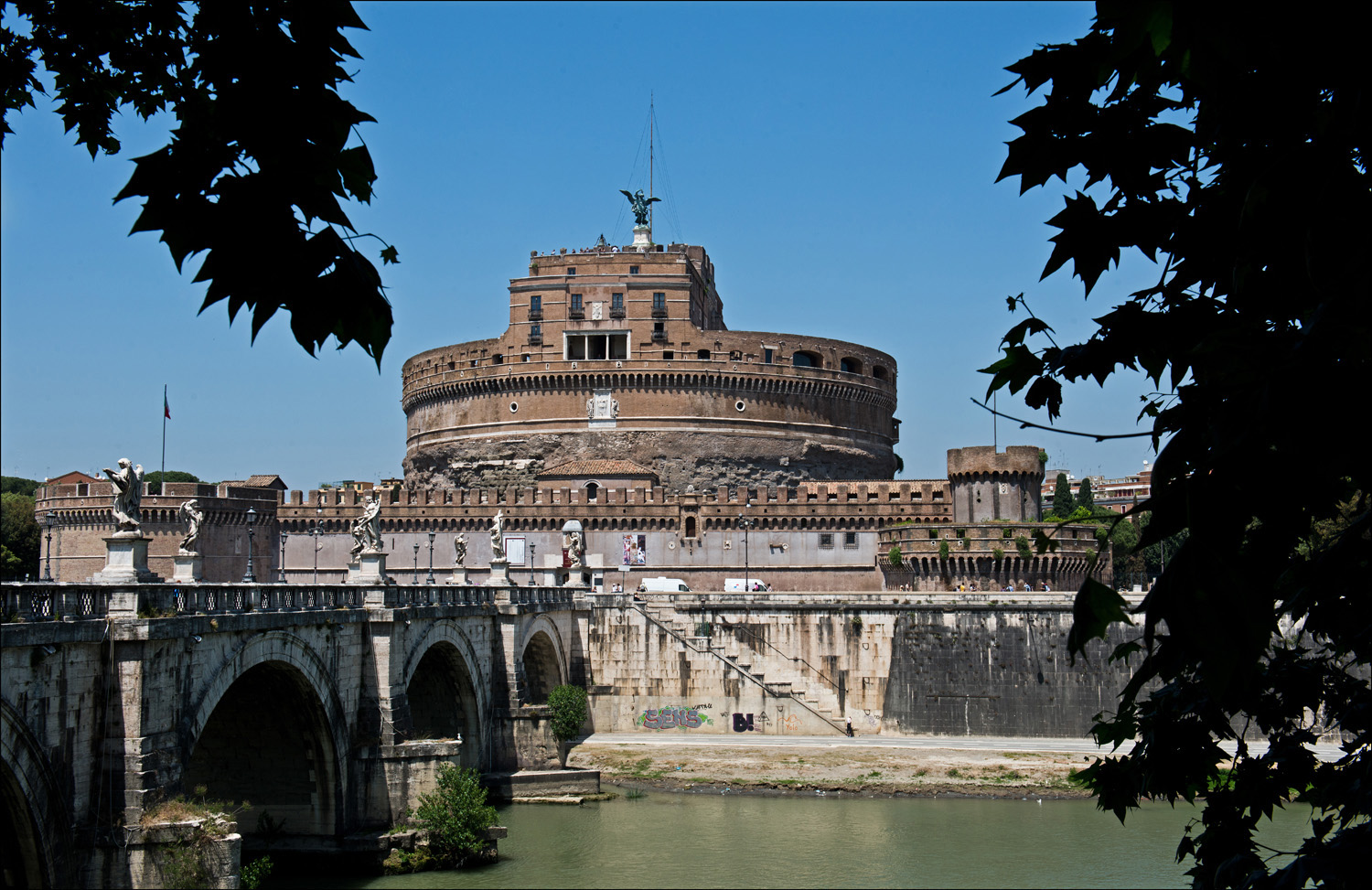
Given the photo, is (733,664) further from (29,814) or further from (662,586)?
(29,814)

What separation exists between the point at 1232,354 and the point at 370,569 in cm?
2223

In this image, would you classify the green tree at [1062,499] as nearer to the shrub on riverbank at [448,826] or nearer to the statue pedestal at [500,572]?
the statue pedestal at [500,572]

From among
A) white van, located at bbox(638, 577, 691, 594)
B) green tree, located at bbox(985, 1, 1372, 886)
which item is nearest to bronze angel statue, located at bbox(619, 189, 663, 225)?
white van, located at bbox(638, 577, 691, 594)

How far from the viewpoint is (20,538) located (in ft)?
199

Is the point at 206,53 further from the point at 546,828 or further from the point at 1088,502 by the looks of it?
the point at 1088,502

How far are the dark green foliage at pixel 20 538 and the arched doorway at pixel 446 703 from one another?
32.5 metres

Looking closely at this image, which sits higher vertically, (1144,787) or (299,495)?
(299,495)

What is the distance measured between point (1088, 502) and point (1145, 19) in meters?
67.8

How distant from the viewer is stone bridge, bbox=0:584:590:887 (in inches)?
520

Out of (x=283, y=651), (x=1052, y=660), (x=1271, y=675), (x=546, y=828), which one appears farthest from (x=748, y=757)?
(x=1271, y=675)

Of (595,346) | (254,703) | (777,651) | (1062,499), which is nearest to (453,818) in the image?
(254,703)

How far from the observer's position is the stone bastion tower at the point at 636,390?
5831cm

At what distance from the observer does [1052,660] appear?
119ft

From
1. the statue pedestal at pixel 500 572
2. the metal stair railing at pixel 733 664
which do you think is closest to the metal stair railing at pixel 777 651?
the metal stair railing at pixel 733 664
